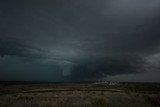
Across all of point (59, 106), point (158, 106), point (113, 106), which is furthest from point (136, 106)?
point (59, 106)

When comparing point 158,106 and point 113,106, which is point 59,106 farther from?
point 158,106

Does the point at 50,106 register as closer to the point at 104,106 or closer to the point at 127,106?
the point at 104,106

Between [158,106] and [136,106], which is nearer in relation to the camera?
[136,106]

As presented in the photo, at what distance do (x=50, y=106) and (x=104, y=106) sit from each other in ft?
18.5

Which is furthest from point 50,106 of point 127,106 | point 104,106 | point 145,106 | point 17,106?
point 145,106

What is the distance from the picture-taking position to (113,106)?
18953 millimetres

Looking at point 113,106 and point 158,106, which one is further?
point 158,106

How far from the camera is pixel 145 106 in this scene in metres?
19.1

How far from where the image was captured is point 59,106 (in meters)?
18.8

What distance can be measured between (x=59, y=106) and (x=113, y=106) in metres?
5.56

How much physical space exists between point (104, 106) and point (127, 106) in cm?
228

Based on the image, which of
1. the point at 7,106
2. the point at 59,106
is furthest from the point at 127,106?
the point at 7,106

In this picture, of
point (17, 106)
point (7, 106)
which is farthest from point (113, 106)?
point (7, 106)

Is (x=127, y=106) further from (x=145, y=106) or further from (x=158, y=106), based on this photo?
(x=158, y=106)
